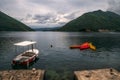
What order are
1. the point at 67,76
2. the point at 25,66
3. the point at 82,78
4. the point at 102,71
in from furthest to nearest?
the point at 25,66, the point at 67,76, the point at 102,71, the point at 82,78

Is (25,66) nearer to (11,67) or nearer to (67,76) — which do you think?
(11,67)

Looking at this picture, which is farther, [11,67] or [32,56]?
[32,56]

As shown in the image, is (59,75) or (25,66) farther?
(25,66)

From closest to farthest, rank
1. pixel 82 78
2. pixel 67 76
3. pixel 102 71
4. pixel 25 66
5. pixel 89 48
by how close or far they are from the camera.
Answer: pixel 82 78 → pixel 102 71 → pixel 67 76 → pixel 25 66 → pixel 89 48

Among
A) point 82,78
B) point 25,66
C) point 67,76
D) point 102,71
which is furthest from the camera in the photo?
point 25,66

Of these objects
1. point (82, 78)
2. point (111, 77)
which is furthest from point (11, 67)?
point (111, 77)

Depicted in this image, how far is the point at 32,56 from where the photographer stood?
6131 cm

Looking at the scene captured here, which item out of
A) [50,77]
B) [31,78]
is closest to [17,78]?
[31,78]

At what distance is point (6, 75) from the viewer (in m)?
37.9

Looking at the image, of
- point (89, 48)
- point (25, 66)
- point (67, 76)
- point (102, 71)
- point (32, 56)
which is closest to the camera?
point (102, 71)

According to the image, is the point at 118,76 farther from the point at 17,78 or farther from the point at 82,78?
the point at 17,78

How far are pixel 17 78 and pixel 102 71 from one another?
19358 mm

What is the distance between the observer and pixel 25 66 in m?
55.4

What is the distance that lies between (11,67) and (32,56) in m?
8.64
